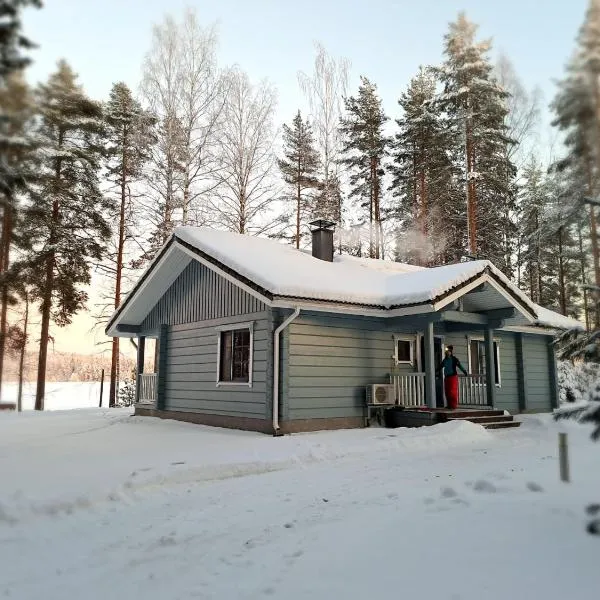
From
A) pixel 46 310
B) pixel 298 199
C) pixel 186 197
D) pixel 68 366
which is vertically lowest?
pixel 68 366

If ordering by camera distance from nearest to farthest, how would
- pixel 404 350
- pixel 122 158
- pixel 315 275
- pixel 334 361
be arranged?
1. pixel 334 361
2. pixel 315 275
3. pixel 404 350
4. pixel 122 158

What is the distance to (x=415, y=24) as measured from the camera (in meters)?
7.25

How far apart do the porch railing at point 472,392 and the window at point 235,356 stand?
21.9ft

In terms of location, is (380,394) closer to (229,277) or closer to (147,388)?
(229,277)

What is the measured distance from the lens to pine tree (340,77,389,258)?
26453 mm

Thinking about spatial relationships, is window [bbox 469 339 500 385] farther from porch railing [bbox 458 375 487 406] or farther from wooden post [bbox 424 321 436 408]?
wooden post [bbox 424 321 436 408]

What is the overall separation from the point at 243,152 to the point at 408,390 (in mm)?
13268

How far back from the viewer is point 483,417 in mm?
12242

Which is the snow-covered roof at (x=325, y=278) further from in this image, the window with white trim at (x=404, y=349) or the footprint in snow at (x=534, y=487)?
the footprint in snow at (x=534, y=487)

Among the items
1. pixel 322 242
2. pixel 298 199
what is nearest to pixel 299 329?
pixel 322 242

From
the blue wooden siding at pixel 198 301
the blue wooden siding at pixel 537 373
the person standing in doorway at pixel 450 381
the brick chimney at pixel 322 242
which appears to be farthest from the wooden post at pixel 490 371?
the blue wooden siding at pixel 198 301

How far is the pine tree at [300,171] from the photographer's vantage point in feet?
82.6

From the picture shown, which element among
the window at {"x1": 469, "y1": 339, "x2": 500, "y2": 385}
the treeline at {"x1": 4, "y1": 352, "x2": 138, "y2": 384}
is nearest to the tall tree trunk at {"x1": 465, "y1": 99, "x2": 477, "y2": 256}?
the window at {"x1": 469, "y1": 339, "x2": 500, "y2": 385}

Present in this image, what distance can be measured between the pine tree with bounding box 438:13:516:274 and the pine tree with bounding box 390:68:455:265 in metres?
3.25
